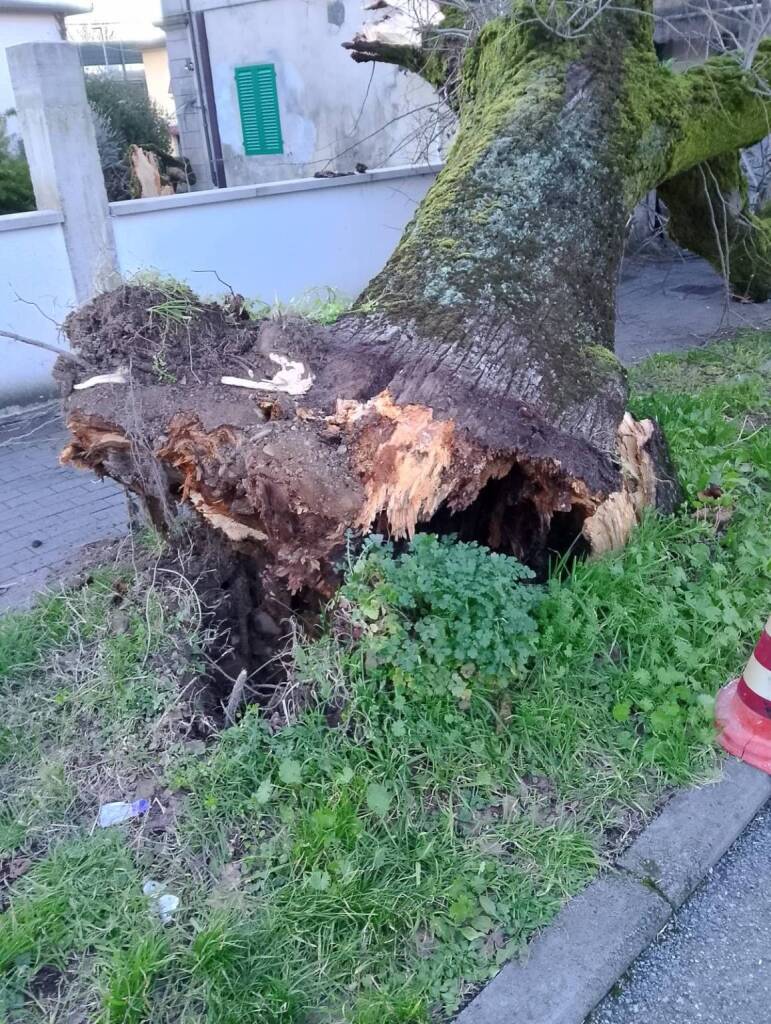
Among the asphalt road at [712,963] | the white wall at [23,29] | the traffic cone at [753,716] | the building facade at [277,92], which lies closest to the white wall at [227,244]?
the building facade at [277,92]

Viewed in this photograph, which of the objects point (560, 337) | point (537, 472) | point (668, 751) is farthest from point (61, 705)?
point (560, 337)

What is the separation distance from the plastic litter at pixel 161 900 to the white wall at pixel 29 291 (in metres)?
4.73

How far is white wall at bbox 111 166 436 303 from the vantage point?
689 cm

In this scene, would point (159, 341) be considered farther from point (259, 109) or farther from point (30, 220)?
point (259, 109)

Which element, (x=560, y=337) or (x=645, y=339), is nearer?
(x=560, y=337)

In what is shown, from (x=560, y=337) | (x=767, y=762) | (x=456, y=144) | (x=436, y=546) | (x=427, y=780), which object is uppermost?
(x=456, y=144)

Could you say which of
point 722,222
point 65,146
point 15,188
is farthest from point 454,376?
point 15,188

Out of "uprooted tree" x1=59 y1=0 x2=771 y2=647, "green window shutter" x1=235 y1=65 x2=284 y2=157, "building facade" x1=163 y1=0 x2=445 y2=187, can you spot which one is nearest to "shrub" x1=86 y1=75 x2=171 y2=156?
"building facade" x1=163 y1=0 x2=445 y2=187

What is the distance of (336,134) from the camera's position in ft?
35.5

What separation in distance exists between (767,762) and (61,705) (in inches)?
91.7

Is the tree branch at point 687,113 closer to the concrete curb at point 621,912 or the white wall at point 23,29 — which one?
the concrete curb at point 621,912

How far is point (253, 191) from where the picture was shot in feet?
23.9

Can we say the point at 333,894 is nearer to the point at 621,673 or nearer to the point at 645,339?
the point at 621,673

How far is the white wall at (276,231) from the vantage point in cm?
689
